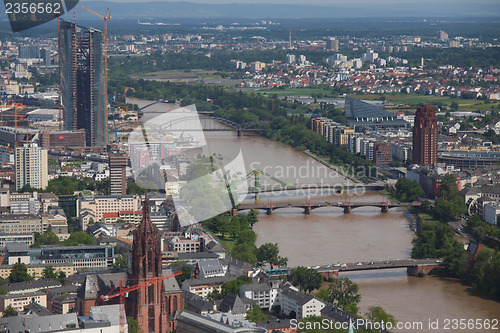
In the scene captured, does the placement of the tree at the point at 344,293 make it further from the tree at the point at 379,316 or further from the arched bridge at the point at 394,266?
the arched bridge at the point at 394,266

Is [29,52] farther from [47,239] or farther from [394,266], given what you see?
[394,266]

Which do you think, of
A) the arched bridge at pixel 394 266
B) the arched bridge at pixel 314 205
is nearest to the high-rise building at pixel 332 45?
the arched bridge at pixel 314 205

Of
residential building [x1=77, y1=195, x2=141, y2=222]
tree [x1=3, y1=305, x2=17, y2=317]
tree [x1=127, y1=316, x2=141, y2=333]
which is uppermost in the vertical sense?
tree [x1=127, y1=316, x2=141, y2=333]

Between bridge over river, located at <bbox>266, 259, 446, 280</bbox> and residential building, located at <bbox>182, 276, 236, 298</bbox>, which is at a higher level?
residential building, located at <bbox>182, 276, 236, 298</bbox>

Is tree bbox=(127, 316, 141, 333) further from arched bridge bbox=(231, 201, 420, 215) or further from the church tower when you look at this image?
arched bridge bbox=(231, 201, 420, 215)

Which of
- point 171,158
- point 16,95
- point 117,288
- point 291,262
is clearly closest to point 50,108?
point 16,95

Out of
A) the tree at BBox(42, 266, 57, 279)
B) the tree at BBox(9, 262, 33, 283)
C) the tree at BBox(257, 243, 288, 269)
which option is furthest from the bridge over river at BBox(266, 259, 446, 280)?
the tree at BBox(9, 262, 33, 283)

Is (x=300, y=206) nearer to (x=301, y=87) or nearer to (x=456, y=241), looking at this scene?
(x=456, y=241)
